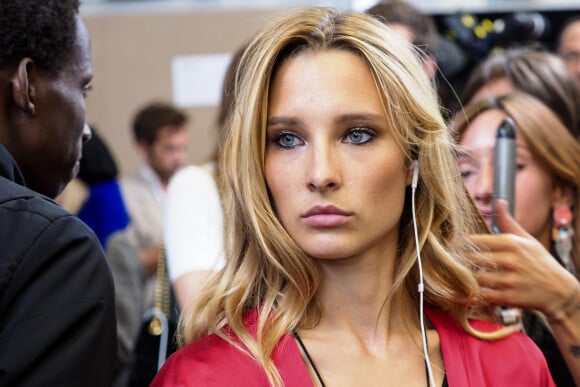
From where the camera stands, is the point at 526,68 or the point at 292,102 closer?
the point at 292,102

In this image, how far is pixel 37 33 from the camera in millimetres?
1760

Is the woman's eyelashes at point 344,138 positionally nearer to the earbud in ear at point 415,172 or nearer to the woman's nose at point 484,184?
the earbud in ear at point 415,172

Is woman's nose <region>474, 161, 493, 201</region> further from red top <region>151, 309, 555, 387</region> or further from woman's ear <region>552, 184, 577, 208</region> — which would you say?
red top <region>151, 309, 555, 387</region>

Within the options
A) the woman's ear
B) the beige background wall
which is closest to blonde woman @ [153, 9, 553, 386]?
the woman's ear

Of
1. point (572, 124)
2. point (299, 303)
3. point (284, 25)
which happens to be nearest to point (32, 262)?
point (299, 303)

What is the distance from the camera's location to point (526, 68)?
9.38ft

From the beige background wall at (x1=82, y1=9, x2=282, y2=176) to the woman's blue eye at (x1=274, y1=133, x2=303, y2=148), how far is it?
3.27m

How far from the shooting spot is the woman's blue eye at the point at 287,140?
175 cm

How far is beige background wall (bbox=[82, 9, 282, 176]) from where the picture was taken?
5.04 meters

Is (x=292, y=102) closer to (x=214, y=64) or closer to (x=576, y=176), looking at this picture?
(x=576, y=176)

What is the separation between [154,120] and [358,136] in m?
3.17

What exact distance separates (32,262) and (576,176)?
156cm

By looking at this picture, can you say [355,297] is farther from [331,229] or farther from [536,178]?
[536,178]

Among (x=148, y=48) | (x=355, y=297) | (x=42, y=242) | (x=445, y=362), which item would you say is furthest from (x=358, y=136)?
(x=148, y=48)
